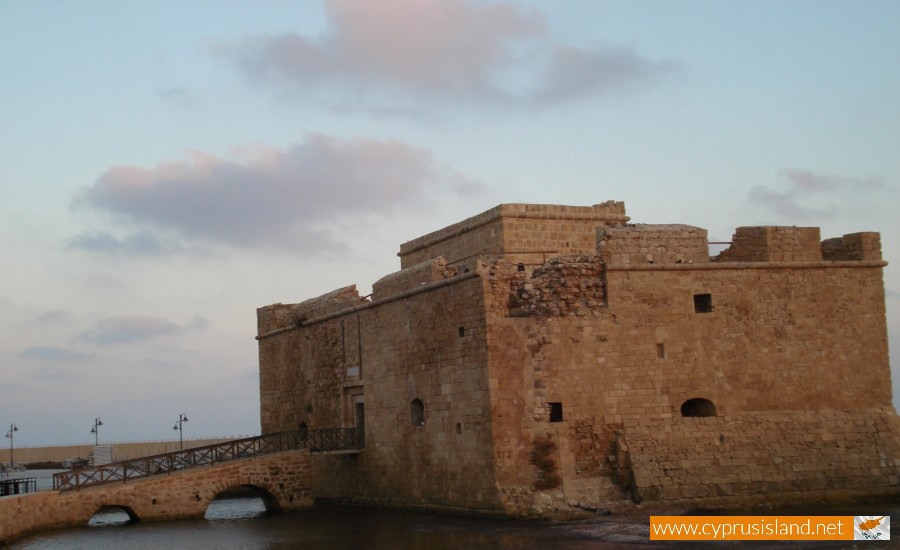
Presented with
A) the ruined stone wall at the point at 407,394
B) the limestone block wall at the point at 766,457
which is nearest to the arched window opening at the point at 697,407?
the limestone block wall at the point at 766,457

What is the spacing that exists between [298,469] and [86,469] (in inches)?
178

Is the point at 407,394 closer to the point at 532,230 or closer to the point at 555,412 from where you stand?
the point at 555,412

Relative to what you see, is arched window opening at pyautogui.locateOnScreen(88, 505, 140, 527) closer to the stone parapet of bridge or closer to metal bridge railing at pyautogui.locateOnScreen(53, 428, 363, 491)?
the stone parapet of bridge

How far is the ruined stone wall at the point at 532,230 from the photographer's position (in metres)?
22.9

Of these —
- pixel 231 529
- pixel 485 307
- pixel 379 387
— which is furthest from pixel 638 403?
pixel 231 529

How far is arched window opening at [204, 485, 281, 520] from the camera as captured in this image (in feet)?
79.0

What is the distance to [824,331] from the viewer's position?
67.9 ft


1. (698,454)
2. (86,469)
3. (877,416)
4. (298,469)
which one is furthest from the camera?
(298,469)

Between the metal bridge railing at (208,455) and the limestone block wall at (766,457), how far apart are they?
7929 millimetres

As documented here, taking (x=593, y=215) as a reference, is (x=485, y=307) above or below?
below

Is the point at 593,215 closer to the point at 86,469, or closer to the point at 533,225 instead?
the point at 533,225

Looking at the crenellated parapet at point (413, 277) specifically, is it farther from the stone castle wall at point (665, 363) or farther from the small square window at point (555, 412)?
the small square window at point (555, 412)

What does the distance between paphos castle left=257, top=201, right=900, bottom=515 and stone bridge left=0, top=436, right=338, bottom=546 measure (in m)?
3.01

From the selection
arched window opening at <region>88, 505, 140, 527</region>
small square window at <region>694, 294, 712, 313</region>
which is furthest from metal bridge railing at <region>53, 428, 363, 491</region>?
small square window at <region>694, 294, 712, 313</region>
